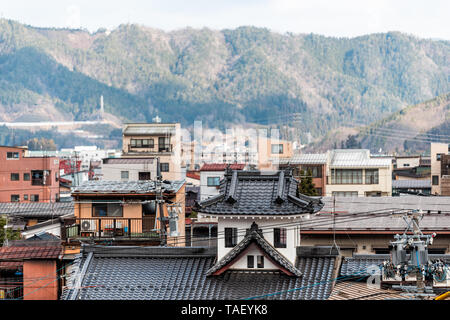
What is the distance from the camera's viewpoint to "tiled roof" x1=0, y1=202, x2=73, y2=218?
35.9 m

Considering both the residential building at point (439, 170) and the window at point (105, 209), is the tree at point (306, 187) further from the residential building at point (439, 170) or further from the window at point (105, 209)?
the window at point (105, 209)

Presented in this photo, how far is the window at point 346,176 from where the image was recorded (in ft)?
147

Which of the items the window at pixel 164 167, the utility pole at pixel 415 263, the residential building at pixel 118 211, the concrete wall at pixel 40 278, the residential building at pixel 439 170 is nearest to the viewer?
the utility pole at pixel 415 263

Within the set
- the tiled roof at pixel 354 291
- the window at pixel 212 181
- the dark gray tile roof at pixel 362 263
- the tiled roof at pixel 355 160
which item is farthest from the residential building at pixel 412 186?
the tiled roof at pixel 354 291

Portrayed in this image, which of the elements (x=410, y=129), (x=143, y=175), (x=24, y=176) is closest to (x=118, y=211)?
(x=143, y=175)

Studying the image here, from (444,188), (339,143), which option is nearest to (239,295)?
(444,188)

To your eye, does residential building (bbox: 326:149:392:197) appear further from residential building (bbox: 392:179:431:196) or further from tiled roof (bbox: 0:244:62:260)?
tiled roof (bbox: 0:244:62:260)

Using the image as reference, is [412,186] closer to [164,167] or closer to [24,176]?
[164,167]

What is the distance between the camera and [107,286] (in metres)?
13.5

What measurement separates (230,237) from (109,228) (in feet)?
33.2

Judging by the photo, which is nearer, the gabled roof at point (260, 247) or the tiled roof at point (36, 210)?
the gabled roof at point (260, 247)

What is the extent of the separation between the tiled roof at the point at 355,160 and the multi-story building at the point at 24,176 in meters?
21.5

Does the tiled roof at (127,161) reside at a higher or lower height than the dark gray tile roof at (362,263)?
higher

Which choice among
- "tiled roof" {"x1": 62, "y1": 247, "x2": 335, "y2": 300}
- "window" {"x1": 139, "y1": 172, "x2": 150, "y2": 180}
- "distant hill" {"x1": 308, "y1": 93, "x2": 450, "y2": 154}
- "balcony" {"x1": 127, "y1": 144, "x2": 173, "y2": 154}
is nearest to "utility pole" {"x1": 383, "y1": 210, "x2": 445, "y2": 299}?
"tiled roof" {"x1": 62, "y1": 247, "x2": 335, "y2": 300}
